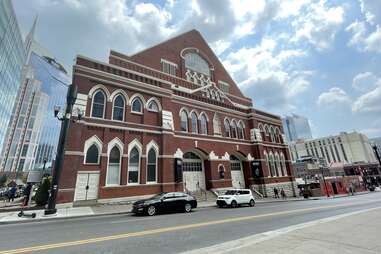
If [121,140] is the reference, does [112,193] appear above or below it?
below

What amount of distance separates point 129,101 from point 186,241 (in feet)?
54.0

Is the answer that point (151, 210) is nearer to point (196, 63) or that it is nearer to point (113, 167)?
point (113, 167)

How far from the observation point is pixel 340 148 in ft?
401

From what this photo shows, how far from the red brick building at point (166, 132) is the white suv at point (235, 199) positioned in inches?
193

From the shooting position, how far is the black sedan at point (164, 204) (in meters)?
12.4

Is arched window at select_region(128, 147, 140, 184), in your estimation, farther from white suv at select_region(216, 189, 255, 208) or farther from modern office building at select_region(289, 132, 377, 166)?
modern office building at select_region(289, 132, 377, 166)

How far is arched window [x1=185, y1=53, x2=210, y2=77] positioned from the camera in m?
31.2

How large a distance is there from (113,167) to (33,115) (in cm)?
11399

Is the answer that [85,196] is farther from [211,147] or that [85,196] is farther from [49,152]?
[49,152]

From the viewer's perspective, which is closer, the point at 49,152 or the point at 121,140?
the point at 121,140

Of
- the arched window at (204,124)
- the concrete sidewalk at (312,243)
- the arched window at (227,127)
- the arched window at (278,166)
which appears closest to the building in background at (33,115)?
the arched window at (204,124)

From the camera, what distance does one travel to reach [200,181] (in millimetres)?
24750

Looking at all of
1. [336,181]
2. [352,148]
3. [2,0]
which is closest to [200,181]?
[336,181]

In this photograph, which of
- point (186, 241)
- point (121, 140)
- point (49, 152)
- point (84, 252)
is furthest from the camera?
point (49, 152)
